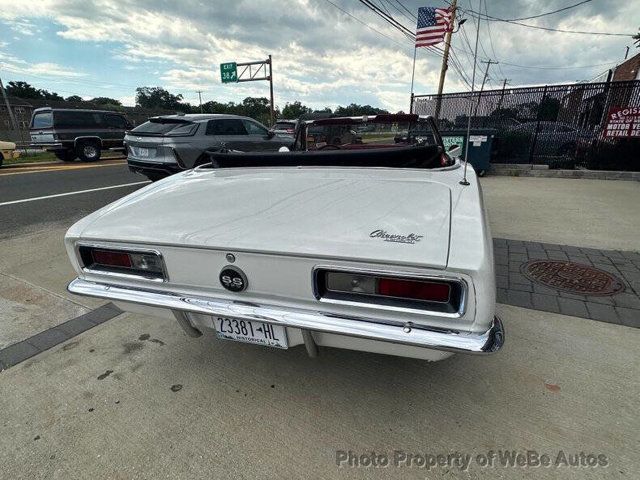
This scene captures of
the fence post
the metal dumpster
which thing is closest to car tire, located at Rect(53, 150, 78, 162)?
the metal dumpster

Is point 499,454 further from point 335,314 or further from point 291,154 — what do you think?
point 291,154

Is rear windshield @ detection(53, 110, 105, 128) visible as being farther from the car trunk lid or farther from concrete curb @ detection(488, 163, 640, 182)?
concrete curb @ detection(488, 163, 640, 182)

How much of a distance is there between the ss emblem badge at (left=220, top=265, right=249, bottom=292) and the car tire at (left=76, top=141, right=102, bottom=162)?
1465 centimetres

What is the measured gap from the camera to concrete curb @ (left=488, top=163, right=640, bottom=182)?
8.47 metres

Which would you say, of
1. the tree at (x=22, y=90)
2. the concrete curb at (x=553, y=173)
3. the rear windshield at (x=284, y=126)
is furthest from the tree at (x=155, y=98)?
the concrete curb at (x=553, y=173)

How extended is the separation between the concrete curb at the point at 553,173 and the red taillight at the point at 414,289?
928 cm

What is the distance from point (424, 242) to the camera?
146 cm

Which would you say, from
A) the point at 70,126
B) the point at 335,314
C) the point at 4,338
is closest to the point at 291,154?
the point at 335,314

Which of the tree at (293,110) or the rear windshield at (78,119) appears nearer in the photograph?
the rear windshield at (78,119)

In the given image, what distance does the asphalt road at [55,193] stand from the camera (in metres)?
5.54

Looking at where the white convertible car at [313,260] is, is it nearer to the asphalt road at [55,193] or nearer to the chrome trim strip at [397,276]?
the chrome trim strip at [397,276]

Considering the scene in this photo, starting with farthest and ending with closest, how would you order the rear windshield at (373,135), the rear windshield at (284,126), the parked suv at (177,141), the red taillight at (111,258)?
1. the rear windshield at (284,126)
2. the parked suv at (177,141)
3. the rear windshield at (373,135)
4. the red taillight at (111,258)

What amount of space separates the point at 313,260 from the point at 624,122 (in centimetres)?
996

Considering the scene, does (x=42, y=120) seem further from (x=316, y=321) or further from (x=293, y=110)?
(x=293, y=110)
